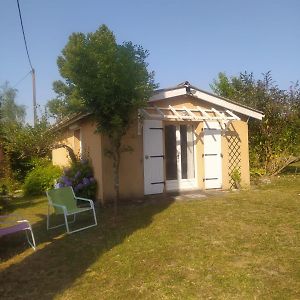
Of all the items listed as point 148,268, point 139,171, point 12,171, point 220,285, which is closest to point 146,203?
point 139,171

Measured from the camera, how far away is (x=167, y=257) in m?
5.33

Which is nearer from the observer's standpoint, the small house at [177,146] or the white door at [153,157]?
the small house at [177,146]

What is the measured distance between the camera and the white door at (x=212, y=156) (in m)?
11.2

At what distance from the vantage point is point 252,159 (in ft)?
49.6

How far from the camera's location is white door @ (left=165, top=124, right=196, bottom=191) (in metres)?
10.9

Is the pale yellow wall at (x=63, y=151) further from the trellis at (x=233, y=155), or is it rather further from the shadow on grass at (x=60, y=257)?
the trellis at (x=233, y=155)

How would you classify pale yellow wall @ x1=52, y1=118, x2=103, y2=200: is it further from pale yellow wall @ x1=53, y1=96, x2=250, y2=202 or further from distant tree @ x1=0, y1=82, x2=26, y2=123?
distant tree @ x1=0, y1=82, x2=26, y2=123

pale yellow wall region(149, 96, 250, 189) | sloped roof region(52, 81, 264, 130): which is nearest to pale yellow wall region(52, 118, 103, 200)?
sloped roof region(52, 81, 264, 130)

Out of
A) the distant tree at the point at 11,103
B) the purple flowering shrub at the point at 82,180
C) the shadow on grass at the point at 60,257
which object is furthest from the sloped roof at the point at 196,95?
the distant tree at the point at 11,103

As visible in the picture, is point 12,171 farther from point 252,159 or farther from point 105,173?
point 252,159

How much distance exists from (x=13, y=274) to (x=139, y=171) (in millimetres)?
5496

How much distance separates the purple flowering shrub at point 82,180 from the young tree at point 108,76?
253cm

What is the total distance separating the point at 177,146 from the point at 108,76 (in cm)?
443

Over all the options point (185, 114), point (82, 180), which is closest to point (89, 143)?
point (82, 180)
